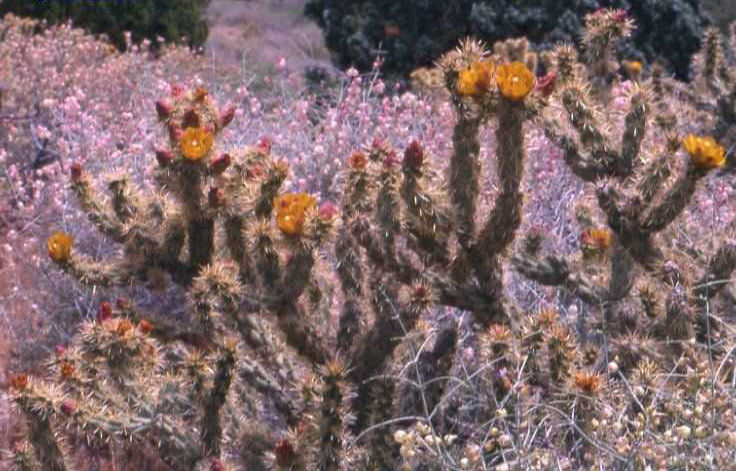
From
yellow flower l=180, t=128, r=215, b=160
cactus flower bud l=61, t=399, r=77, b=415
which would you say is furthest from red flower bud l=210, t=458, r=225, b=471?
yellow flower l=180, t=128, r=215, b=160

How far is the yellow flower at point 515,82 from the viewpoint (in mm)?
3613

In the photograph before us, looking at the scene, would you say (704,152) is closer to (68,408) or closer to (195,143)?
(195,143)

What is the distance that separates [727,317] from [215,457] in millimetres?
2118

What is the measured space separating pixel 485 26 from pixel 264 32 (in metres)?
7.67

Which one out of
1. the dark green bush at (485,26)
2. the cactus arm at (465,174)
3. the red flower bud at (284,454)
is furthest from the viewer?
the dark green bush at (485,26)

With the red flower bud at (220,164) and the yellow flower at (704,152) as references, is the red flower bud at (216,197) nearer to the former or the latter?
the red flower bud at (220,164)

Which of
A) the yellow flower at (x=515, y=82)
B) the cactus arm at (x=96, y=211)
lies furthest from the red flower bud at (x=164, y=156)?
the yellow flower at (x=515, y=82)

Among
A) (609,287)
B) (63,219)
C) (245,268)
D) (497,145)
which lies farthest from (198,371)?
(63,219)

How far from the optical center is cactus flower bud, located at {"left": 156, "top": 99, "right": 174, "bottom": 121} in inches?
172

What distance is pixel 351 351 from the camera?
4.14 metres

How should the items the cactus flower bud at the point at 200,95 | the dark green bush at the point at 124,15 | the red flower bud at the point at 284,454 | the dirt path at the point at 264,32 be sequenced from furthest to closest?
the dirt path at the point at 264,32 → the dark green bush at the point at 124,15 → the cactus flower bud at the point at 200,95 → the red flower bud at the point at 284,454

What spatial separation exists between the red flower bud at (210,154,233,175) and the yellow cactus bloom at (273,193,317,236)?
361 mm

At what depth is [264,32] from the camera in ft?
57.8

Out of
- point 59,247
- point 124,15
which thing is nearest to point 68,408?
point 59,247
